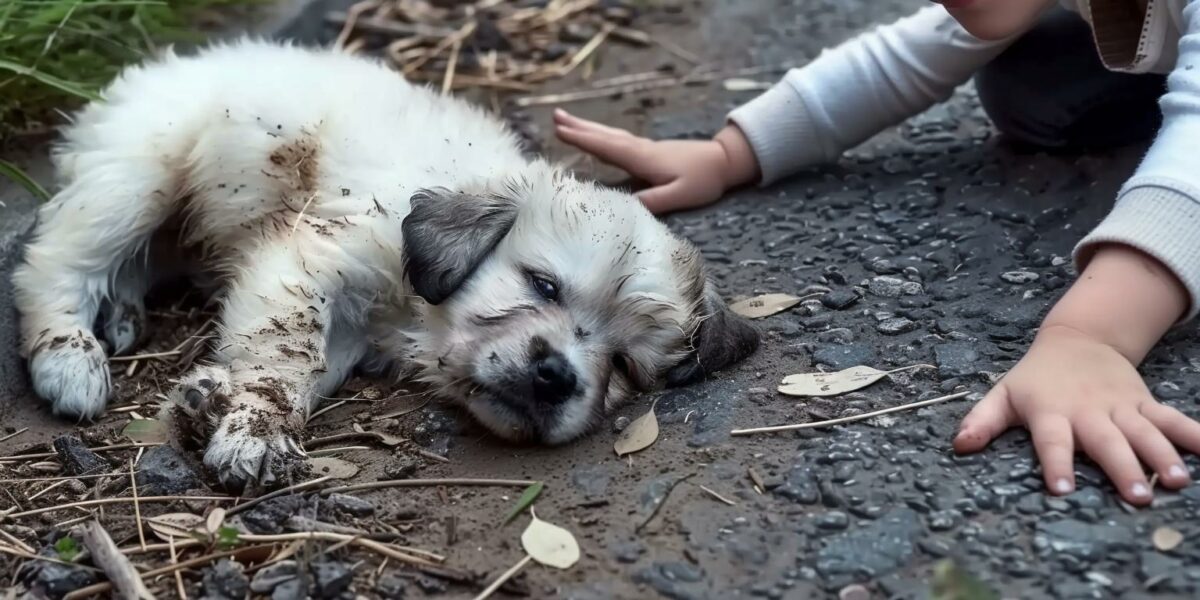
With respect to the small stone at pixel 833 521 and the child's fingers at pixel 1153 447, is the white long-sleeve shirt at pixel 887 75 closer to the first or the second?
the child's fingers at pixel 1153 447

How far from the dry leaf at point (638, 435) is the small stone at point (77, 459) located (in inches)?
58.1

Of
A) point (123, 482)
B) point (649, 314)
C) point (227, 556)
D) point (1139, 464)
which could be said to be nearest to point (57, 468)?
point (123, 482)

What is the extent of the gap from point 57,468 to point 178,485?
1.59ft

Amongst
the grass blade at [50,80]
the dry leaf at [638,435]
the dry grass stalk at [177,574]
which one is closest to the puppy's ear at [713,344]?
the dry leaf at [638,435]

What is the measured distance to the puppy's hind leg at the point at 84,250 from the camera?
12.7ft

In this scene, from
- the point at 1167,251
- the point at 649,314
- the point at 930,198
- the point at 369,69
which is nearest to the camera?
the point at 1167,251

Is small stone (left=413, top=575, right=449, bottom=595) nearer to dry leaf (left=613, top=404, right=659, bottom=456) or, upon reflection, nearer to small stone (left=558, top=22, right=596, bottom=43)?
dry leaf (left=613, top=404, right=659, bottom=456)

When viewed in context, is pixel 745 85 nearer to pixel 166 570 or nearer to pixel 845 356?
pixel 845 356

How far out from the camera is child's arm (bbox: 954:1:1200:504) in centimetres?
278

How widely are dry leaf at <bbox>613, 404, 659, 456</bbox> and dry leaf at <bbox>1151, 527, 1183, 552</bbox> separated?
1309 millimetres

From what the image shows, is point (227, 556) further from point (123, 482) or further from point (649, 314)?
point (649, 314)

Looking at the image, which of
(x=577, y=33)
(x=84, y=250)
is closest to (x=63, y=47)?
(x=84, y=250)

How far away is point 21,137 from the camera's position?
4629 millimetres

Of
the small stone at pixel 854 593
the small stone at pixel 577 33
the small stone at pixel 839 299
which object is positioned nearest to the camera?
the small stone at pixel 854 593
